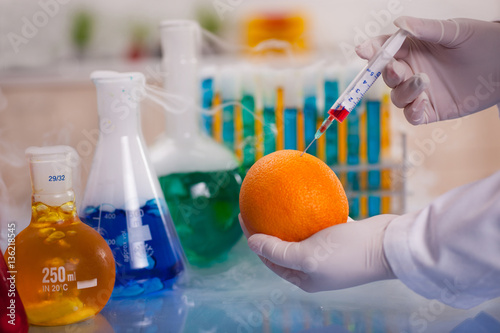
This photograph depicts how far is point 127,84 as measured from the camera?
0.74 m

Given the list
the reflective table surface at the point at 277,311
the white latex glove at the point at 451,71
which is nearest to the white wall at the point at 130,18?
the white latex glove at the point at 451,71

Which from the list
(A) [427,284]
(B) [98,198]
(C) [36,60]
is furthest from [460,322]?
(C) [36,60]

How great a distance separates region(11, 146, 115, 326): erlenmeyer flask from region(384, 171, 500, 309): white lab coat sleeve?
0.37 metres

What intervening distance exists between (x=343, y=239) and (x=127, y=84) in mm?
368

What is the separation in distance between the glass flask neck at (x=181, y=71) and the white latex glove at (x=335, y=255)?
0.36 m

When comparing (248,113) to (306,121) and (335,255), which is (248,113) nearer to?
(306,121)

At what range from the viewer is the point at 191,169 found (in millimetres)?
942

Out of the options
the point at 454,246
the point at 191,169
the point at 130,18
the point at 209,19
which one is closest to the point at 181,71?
the point at 191,169

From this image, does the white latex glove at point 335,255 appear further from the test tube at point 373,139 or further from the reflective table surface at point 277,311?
the test tube at point 373,139

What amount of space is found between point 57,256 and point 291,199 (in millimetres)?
295

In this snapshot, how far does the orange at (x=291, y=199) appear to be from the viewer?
2.16 ft

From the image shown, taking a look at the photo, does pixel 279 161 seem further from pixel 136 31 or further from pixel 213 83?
pixel 136 31

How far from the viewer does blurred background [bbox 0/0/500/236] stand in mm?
2748

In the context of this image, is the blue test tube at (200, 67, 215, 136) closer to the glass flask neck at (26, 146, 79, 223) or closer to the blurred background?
the glass flask neck at (26, 146, 79, 223)
